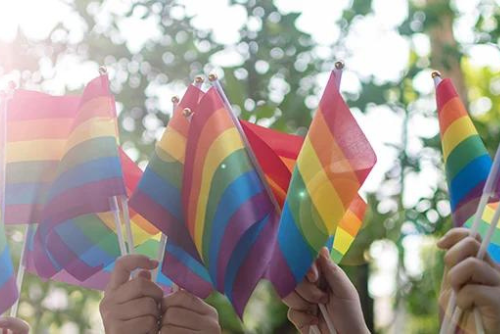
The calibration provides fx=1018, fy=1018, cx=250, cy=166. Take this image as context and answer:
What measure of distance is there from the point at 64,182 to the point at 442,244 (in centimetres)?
90

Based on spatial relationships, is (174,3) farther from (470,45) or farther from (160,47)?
(470,45)

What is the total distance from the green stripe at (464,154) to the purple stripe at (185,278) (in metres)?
0.56

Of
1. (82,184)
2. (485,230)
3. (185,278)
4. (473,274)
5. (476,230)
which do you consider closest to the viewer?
(473,274)

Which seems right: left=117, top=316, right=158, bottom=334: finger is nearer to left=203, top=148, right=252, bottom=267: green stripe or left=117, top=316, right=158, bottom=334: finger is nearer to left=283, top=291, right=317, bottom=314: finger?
left=203, top=148, right=252, bottom=267: green stripe

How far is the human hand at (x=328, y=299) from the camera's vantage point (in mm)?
1952

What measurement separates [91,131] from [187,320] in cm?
53

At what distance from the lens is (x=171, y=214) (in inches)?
85.4

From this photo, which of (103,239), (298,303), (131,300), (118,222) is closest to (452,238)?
(298,303)

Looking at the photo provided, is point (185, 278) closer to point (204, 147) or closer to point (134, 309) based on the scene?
point (134, 309)

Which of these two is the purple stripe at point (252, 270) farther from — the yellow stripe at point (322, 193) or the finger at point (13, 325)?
the finger at point (13, 325)

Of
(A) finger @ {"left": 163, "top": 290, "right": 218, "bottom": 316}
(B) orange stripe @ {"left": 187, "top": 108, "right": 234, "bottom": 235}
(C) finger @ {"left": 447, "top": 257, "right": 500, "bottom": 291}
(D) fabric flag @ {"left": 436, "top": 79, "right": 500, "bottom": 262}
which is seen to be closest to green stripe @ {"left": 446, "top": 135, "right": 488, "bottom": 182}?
(D) fabric flag @ {"left": 436, "top": 79, "right": 500, "bottom": 262}

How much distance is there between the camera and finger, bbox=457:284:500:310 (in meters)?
1.74

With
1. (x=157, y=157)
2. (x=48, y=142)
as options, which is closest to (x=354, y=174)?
(x=157, y=157)

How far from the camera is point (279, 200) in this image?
2.10 m
